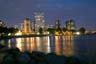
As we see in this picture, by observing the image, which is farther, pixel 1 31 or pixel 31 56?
pixel 1 31

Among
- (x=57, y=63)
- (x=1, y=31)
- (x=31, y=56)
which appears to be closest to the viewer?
(x=57, y=63)

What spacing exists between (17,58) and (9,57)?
52 centimetres

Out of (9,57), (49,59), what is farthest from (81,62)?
(9,57)

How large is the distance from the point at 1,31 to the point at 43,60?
533 feet

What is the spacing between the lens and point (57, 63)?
1723 centimetres

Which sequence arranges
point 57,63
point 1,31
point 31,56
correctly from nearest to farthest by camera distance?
1. point 57,63
2. point 31,56
3. point 1,31

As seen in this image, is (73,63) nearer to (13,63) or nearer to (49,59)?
(49,59)

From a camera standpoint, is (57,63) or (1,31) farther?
(1,31)

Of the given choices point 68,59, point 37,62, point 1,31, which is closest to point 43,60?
point 37,62

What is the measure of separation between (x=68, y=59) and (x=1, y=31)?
16243 cm

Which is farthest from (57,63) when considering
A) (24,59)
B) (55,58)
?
(24,59)

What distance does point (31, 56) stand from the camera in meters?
18.7

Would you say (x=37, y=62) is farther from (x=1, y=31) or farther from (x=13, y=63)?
(x=1, y=31)

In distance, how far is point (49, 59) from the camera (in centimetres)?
1803
